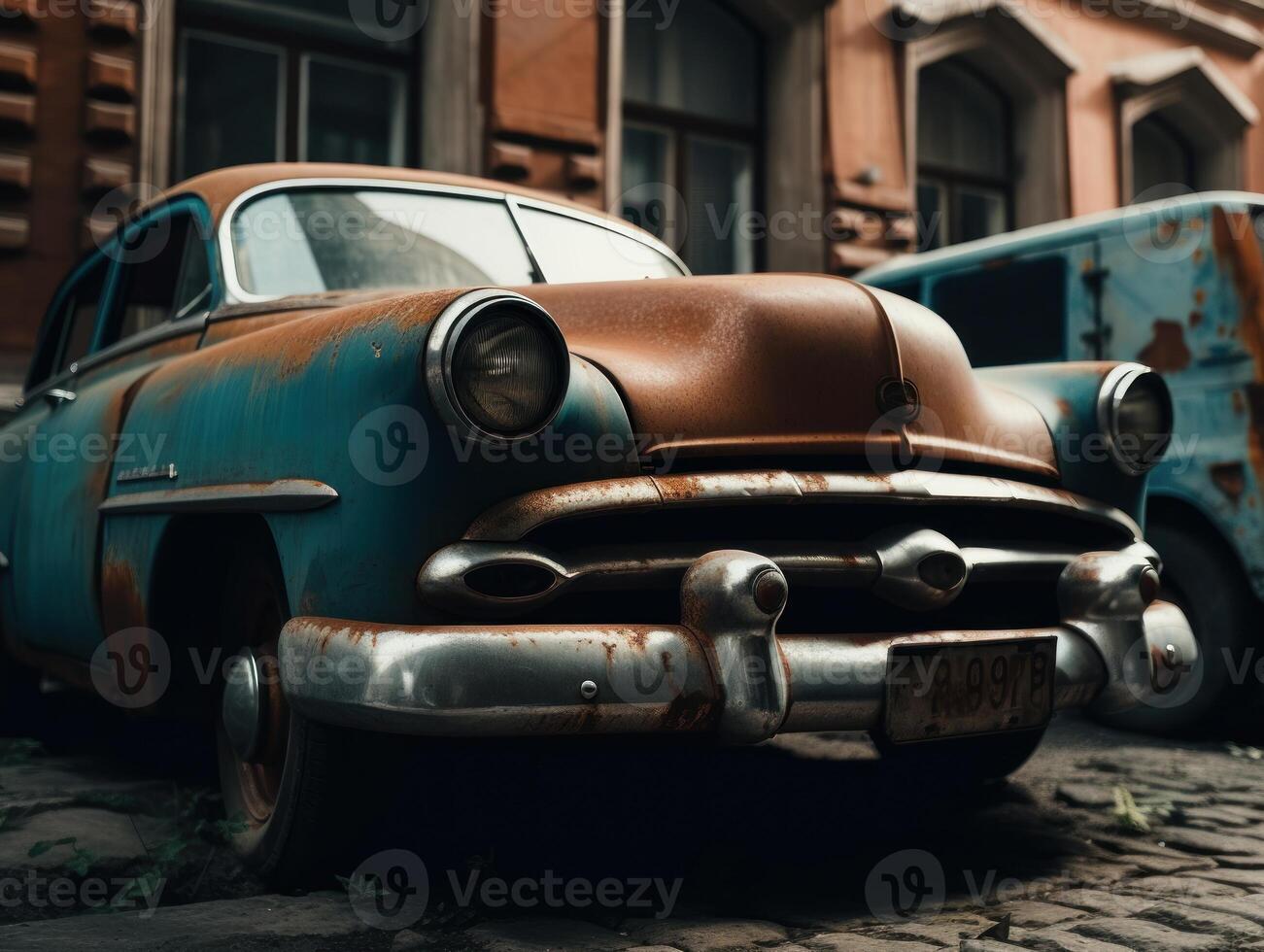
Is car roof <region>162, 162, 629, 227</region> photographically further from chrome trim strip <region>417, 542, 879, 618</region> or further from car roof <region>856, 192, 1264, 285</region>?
car roof <region>856, 192, 1264, 285</region>

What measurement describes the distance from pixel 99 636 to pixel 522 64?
674cm

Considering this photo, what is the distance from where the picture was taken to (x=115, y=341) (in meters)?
4.27

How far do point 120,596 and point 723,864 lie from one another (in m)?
1.46

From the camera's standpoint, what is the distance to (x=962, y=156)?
12.7 metres

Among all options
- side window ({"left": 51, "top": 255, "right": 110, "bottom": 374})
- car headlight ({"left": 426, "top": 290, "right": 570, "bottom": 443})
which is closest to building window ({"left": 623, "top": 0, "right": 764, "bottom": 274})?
side window ({"left": 51, "top": 255, "right": 110, "bottom": 374})

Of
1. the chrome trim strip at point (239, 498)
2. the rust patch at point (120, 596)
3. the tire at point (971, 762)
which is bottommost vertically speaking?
the tire at point (971, 762)

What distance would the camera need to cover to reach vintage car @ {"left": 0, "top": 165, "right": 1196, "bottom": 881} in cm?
230

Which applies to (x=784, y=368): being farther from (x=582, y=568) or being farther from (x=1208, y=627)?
(x=1208, y=627)

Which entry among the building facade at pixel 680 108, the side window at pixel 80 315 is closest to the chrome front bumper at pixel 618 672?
the side window at pixel 80 315

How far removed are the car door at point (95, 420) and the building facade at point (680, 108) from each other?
137 inches

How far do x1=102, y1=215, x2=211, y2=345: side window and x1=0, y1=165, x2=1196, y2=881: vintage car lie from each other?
5 centimetres

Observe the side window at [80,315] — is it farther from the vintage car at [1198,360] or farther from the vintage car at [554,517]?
the vintage car at [1198,360]

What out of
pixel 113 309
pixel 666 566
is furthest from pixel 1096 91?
pixel 666 566

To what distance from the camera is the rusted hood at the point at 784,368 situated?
2586mm
